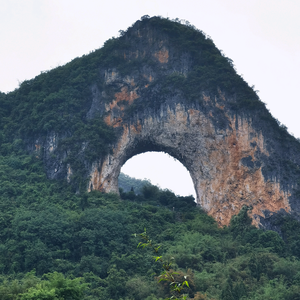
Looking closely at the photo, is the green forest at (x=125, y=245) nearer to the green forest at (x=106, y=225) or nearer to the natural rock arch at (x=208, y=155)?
the green forest at (x=106, y=225)

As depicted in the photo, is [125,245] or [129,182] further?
[129,182]

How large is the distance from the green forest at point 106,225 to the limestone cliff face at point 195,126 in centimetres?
22

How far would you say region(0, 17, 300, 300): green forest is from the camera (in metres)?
20.2

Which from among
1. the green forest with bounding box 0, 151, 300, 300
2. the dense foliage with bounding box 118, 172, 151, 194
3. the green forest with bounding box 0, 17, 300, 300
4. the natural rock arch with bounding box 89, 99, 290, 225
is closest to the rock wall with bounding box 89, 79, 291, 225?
the natural rock arch with bounding box 89, 99, 290, 225

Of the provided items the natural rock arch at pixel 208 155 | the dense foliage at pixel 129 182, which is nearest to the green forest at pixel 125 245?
the natural rock arch at pixel 208 155

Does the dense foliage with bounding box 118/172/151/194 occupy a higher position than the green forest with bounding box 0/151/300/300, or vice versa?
the dense foliage with bounding box 118/172/151/194

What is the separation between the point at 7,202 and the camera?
1064 inches

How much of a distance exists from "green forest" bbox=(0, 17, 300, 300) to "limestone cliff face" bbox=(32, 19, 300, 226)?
22 cm

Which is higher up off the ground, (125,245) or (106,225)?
(106,225)

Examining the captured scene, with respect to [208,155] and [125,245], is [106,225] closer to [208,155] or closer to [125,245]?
[125,245]

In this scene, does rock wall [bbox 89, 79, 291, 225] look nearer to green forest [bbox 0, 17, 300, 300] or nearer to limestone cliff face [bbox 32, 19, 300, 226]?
limestone cliff face [bbox 32, 19, 300, 226]

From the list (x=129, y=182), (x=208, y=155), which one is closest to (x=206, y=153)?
(x=208, y=155)

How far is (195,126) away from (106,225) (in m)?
8.04

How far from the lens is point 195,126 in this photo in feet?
98.3
